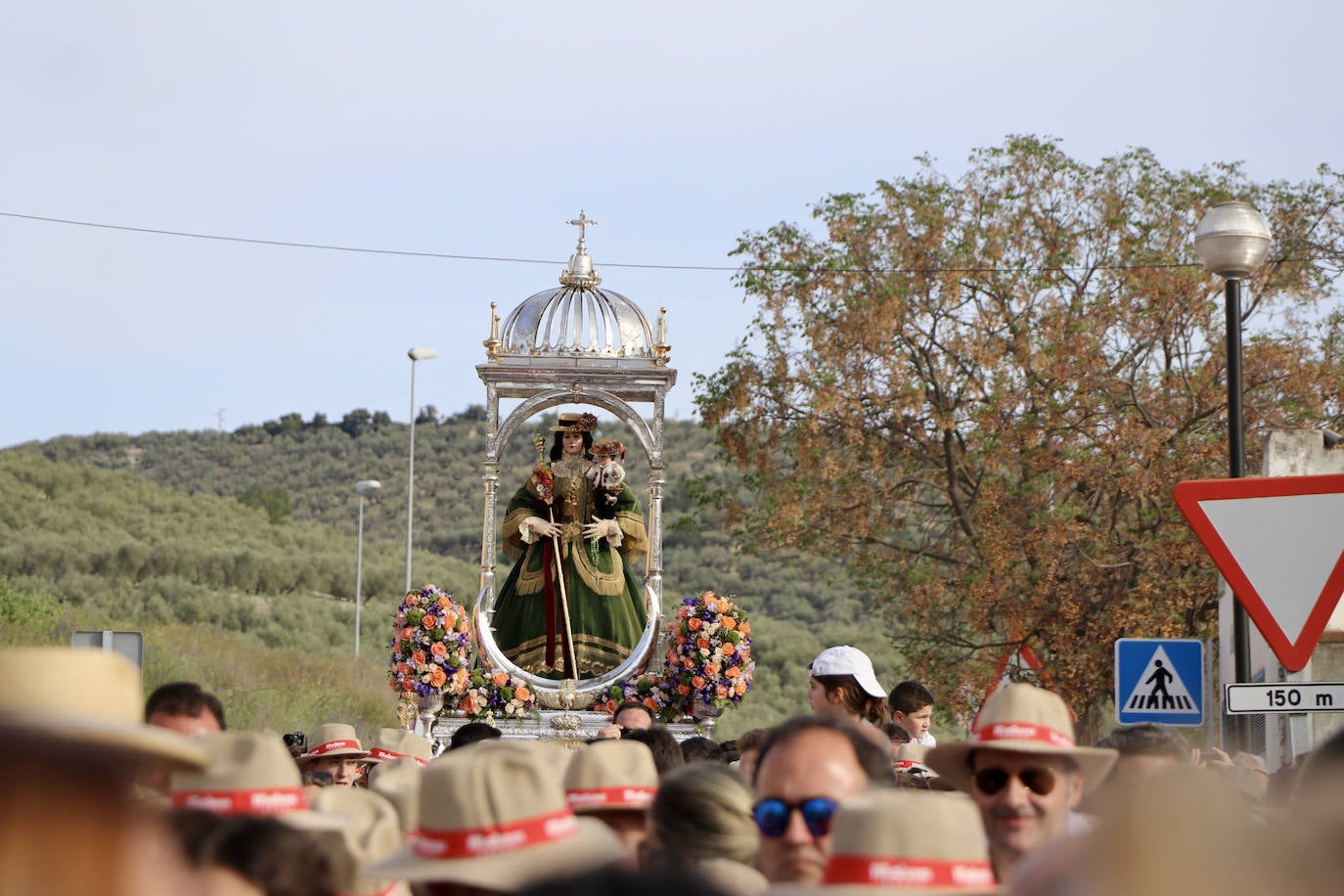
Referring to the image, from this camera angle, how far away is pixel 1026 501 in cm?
1956

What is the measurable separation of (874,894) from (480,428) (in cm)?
7085

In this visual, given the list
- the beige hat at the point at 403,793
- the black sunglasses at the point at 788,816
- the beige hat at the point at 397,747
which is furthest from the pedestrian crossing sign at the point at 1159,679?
the black sunglasses at the point at 788,816

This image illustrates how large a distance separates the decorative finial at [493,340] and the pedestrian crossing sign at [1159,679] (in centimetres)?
630

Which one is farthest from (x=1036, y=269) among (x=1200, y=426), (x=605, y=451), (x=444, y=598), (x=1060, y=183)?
(x=444, y=598)

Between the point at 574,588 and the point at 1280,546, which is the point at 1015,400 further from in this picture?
the point at 1280,546

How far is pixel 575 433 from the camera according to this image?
14625 millimetres

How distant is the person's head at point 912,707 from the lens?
903 centimetres

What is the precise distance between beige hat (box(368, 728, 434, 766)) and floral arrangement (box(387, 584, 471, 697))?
451 cm

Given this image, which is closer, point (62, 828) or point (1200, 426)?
point (62, 828)

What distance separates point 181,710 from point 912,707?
439 cm

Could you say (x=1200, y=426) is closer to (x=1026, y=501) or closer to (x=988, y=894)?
(x=1026, y=501)

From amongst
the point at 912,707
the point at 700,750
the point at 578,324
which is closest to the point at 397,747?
the point at 700,750

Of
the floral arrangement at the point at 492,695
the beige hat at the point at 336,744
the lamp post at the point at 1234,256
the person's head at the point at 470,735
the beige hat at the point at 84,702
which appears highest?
the lamp post at the point at 1234,256

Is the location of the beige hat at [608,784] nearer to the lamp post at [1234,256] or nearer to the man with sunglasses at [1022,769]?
the man with sunglasses at [1022,769]
